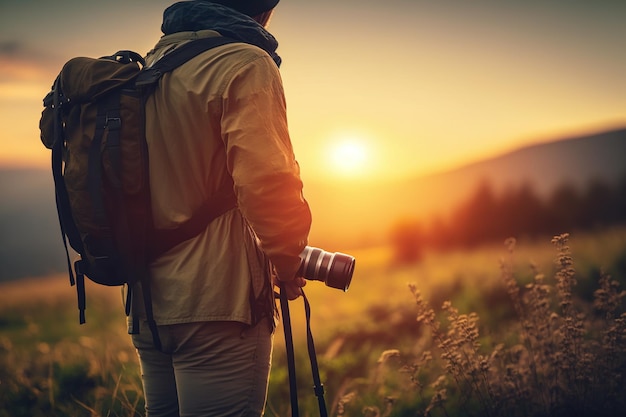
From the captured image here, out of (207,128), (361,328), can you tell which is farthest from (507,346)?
(207,128)

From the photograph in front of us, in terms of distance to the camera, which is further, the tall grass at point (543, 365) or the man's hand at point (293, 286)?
the tall grass at point (543, 365)

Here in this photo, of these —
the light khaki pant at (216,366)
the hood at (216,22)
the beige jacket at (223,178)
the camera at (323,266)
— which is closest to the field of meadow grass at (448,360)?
the camera at (323,266)

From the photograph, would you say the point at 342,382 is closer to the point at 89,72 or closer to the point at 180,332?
the point at 180,332

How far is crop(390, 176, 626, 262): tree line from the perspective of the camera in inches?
968

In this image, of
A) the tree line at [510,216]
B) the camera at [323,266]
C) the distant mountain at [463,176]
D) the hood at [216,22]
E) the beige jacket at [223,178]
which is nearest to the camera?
the beige jacket at [223,178]

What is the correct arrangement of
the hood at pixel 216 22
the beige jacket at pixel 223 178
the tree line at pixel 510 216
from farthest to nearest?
the tree line at pixel 510 216, the hood at pixel 216 22, the beige jacket at pixel 223 178

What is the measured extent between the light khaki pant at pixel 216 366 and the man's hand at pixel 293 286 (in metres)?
0.21

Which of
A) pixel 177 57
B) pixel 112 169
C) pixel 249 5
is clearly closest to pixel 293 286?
pixel 112 169

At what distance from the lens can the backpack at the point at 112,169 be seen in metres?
1.83

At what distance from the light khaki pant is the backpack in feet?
0.36

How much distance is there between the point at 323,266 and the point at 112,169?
827 mm

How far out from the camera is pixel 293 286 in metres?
2.10

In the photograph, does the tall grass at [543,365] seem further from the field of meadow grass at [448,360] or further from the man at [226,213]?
the man at [226,213]

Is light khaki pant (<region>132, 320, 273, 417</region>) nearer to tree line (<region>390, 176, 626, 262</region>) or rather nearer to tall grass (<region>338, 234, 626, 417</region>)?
tall grass (<region>338, 234, 626, 417</region>)
